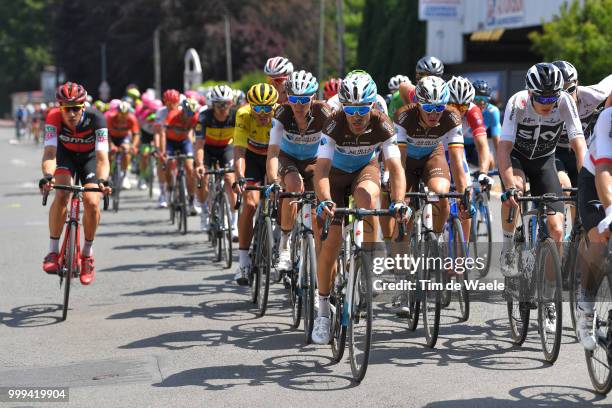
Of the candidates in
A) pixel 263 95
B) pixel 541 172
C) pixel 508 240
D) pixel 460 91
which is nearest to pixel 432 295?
pixel 508 240

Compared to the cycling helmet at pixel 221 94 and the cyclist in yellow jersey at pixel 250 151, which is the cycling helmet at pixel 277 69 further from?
the cycling helmet at pixel 221 94

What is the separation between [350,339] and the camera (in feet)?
23.2

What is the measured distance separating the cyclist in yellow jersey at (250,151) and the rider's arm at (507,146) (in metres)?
2.56

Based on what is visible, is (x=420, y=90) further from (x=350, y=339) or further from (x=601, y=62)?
(x=601, y=62)

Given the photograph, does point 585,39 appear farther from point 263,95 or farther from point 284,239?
point 284,239

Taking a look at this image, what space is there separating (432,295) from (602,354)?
2.03 meters

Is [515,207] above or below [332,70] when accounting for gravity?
below

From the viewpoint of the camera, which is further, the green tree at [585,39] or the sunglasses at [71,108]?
the green tree at [585,39]

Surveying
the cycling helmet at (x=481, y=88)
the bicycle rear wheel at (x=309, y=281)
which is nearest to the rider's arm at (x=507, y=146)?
the bicycle rear wheel at (x=309, y=281)

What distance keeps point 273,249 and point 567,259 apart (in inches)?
113

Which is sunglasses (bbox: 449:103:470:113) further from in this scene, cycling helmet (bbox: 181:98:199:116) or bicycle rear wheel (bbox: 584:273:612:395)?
cycling helmet (bbox: 181:98:199:116)

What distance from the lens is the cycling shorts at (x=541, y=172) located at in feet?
28.2

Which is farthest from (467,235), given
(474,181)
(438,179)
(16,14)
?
(16,14)

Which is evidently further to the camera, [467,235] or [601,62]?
[601,62]
